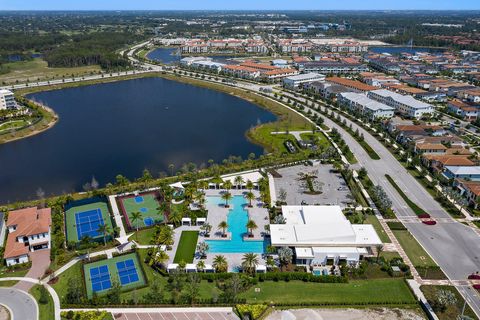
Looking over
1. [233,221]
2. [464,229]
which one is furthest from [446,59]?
[233,221]

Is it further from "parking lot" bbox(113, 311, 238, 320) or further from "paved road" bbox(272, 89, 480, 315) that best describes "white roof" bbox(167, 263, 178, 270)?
"paved road" bbox(272, 89, 480, 315)

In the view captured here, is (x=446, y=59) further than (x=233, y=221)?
Yes

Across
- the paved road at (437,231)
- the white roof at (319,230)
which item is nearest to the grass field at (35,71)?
the paved road at (437,231)

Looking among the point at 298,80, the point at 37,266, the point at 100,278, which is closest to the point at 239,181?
the point at 100,278

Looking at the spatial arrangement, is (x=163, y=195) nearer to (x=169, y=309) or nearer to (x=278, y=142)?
(x=169, y=309)

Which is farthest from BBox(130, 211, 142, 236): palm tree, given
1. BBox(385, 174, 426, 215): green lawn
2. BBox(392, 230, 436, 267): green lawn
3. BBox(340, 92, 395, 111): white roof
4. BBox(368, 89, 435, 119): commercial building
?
BBox(368, 89, 435, 119): commercial building

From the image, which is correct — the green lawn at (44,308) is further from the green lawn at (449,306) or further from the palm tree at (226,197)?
the green lawn at (449,306)
